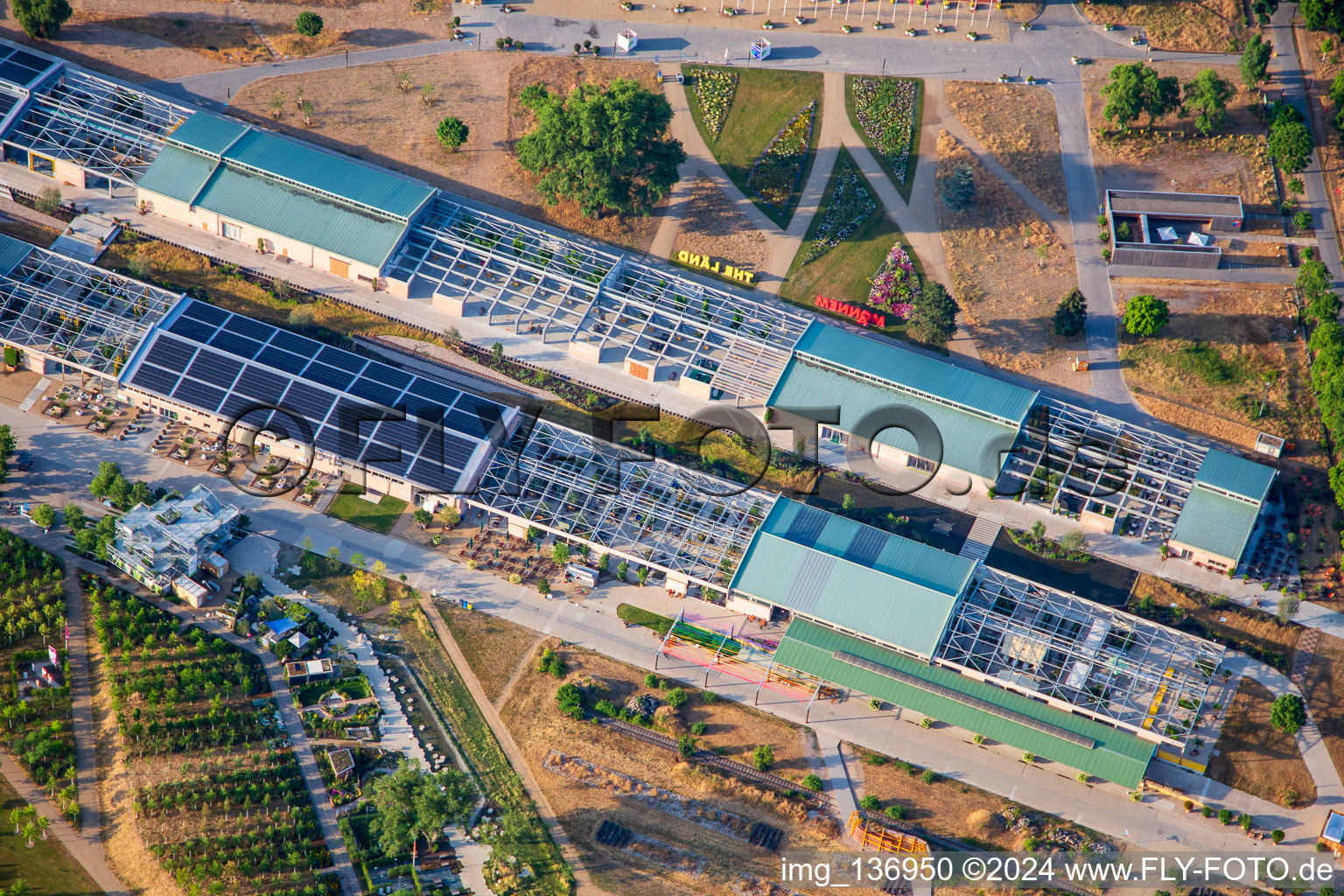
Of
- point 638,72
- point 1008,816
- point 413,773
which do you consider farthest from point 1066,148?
point 413,773

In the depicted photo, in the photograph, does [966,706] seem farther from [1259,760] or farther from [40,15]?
[40,15]

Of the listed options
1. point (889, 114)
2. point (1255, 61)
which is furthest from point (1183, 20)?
point (889, 114)

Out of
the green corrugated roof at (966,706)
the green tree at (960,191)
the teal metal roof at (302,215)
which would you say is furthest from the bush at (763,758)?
the green tree at (960,191)

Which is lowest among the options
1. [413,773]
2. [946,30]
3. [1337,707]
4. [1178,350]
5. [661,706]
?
[413,773]

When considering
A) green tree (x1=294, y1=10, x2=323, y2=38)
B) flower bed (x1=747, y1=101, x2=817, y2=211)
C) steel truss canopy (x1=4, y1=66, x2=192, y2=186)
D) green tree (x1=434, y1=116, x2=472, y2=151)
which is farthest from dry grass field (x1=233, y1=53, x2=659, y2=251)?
flower bed (x1=747, y1=101, x2=817, y2=211)

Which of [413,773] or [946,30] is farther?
[946,30]

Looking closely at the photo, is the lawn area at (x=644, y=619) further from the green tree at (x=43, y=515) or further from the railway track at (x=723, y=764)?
the green tree at (x=43, y=515)

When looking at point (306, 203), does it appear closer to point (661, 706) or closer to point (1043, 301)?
point (661, 706)
